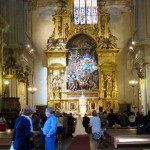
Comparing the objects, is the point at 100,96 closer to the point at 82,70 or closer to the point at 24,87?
the point at 82,70

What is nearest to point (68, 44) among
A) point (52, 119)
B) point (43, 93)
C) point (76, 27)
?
point (76, 27)

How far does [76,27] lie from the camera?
40250 millimetres

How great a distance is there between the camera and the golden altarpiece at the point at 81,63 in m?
39.3

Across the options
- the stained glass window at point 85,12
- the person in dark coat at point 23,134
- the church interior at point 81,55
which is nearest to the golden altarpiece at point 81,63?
the church interior at point 81,55

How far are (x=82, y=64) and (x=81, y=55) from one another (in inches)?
34.8

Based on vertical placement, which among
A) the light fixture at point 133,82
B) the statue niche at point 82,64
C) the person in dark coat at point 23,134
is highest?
the statue niche at point 82,64

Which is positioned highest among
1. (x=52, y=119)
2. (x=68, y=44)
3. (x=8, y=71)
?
(x=68, y=44)

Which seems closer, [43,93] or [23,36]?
[23,36]

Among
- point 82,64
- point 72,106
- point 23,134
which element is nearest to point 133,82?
point 82,64

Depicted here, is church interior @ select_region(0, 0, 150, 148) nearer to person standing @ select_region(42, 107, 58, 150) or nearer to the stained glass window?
the stained glass window

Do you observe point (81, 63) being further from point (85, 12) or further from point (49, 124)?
point (49, 124)

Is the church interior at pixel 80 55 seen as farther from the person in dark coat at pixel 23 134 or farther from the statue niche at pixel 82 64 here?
the person in dark coat at pixel 23 134

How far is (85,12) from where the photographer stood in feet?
137

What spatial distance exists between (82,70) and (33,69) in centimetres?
472
